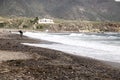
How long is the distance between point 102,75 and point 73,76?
184 centimetres

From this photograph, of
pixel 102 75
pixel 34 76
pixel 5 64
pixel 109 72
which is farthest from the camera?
pixel 5 64

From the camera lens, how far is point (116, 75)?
17016 mm

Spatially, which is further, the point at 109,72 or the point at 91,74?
the point at 109,72

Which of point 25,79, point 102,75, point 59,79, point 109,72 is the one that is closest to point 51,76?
point 59,79

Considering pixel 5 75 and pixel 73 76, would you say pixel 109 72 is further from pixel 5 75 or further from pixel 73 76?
pixel 5 75

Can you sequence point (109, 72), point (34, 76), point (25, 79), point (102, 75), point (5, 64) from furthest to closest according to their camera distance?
1. point (5, 64)
2. point (109, 72)
3. point (102, 75)
4. point (34, 76)
5. point (25, 79)

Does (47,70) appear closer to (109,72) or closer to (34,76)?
(34,76)

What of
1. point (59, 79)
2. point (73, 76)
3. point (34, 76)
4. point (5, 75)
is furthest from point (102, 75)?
point (5, 75)

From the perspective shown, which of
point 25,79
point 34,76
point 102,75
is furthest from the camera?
point 102,75

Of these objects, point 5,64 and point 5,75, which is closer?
point 5,75

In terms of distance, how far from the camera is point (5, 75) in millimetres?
15430

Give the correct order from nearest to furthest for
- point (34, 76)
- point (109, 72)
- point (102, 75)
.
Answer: point (34, 76) < point (102, 75) < point (109, 72)

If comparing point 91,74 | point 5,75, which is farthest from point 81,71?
point 5,75

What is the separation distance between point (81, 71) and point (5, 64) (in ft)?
17.0
